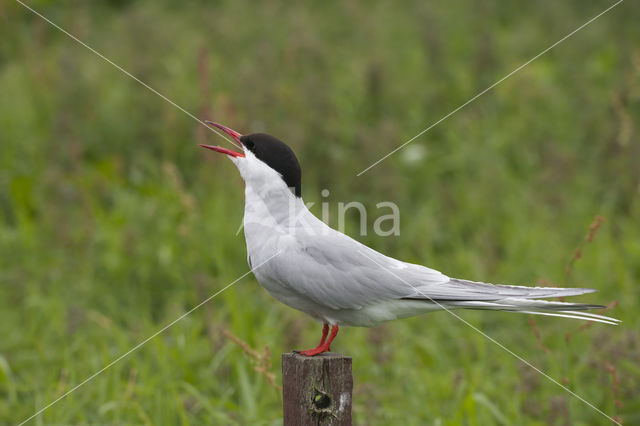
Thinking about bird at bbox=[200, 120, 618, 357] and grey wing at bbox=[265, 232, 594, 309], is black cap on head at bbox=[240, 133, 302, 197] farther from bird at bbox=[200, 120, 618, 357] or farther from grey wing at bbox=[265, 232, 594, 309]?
grey wing at bbox=[265, 232, 594, 309]

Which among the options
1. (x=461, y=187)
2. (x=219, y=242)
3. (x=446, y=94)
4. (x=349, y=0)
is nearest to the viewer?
(x=219, y=242)

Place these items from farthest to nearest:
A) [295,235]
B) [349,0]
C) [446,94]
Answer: [349,0] < [446,94] < [295,235]

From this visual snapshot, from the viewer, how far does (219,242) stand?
5.72 meters

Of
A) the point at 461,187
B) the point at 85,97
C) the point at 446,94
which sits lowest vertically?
the point at 461,187

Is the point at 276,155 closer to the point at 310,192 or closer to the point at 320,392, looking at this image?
the point at 320,392

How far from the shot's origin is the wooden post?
262 centimetres

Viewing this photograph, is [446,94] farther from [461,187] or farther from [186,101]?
[186,101]

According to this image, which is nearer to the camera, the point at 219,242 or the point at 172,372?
the point at 172,372

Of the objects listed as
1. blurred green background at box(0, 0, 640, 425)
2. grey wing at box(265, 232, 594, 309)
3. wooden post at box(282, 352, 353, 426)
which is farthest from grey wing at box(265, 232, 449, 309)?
blurred green background at box(0, 0, 640, 425)

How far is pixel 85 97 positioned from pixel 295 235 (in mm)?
5242

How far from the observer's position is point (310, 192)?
6664 mm

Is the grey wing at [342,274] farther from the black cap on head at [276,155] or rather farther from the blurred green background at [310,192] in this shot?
the blurred green background at [310,192]

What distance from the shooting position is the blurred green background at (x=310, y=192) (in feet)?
14.3

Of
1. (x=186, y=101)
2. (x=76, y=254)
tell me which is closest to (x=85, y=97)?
(x=186, y=101)
